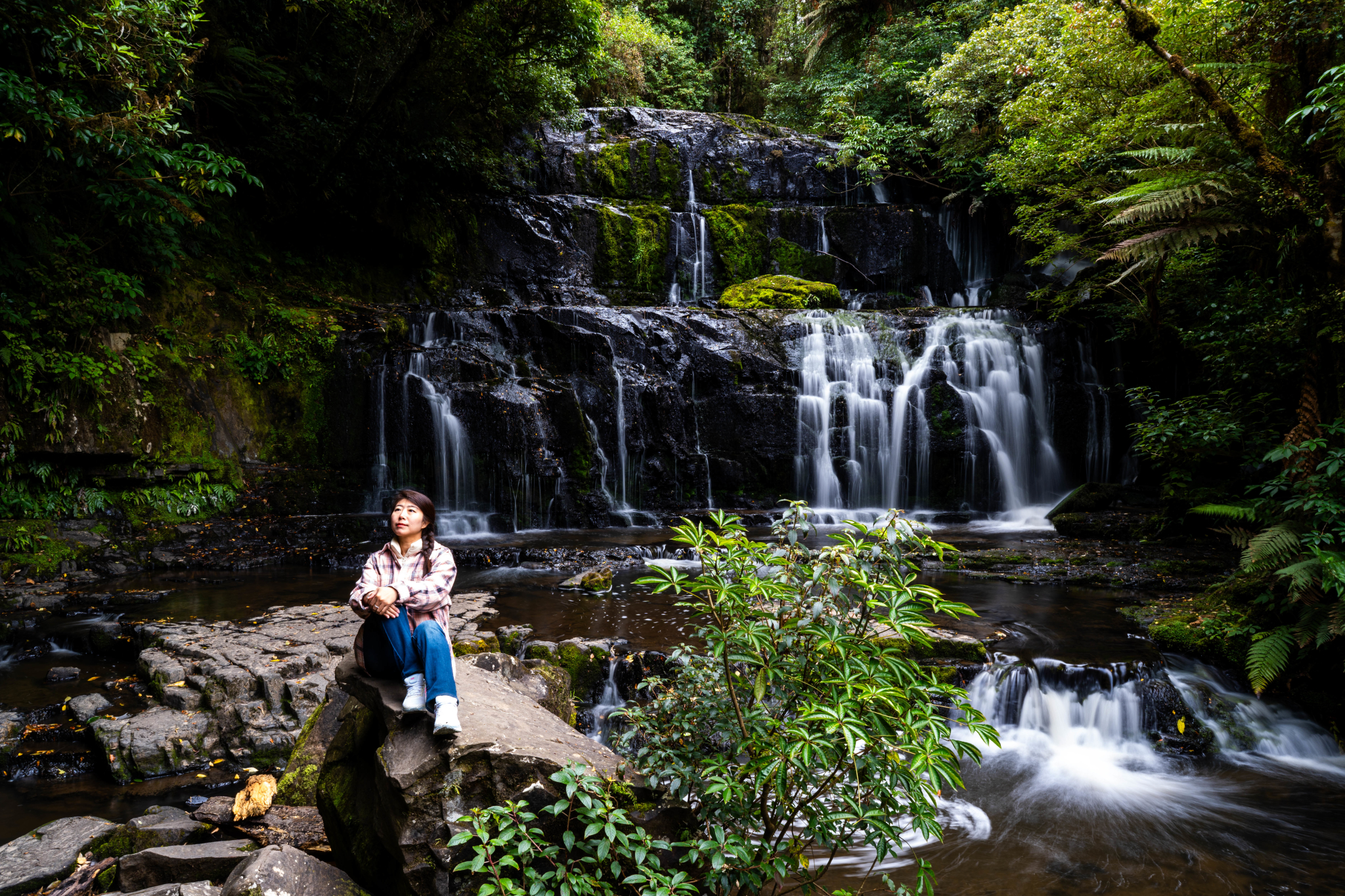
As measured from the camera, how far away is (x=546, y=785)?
2525 mm

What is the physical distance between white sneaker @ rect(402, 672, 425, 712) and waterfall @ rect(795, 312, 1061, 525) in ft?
35.1

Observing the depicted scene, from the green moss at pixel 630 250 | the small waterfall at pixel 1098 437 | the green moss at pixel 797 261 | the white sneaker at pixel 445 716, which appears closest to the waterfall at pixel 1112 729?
the white sneaker at pixel 445 716

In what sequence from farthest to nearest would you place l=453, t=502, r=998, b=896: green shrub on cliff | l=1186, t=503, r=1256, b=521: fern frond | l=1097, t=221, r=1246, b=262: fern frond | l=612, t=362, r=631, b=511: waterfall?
l=612, t=362, r=631, b=511: waterfall, l=1186, t=503, r=1256, b=521: fern frond, l=1097, t=221, r=1246, b=262: fern frond, l=453, t=502, r=998, b=896: green shrub on cliff

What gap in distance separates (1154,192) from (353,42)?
1318 centimetres

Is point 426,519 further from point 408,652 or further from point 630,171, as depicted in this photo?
point 630,171

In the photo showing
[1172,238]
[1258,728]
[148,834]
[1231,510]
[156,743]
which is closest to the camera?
[148,834]

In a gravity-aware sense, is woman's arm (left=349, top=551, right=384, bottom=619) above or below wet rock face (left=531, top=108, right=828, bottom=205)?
below

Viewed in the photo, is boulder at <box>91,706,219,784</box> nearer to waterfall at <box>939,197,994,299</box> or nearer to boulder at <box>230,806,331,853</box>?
boulder at <box>230,806,331,853</box>

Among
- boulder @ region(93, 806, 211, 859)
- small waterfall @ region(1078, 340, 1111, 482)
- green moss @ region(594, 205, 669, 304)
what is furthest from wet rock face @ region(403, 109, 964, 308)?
boulder @ region(93, 806, 211, 859)

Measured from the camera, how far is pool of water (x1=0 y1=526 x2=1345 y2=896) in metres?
3.90

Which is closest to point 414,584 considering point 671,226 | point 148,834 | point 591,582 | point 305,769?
point 305,769

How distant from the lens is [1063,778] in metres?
4.99

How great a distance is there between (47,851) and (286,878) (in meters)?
1.78

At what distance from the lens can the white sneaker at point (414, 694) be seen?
2691mm
